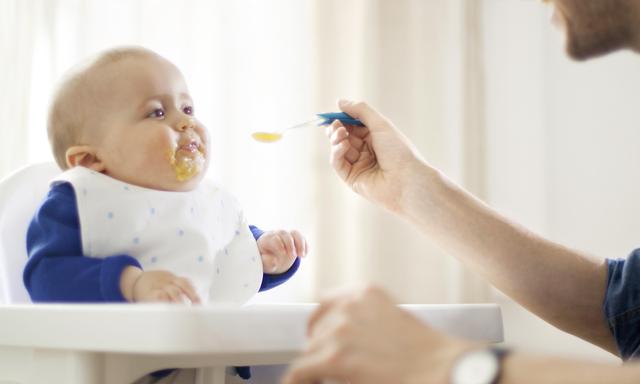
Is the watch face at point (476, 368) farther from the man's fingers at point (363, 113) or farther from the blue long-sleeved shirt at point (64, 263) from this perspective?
the man's fingers at point (363, 113)

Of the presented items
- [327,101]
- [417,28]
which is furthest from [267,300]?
[417,28]

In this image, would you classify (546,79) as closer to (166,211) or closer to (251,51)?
(251,51)

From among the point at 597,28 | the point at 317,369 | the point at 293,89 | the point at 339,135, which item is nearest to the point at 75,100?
the point at 339,135

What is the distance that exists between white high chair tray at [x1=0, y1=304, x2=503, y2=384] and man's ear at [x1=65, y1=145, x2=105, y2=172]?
32 cm

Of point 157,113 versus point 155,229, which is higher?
point 157,113

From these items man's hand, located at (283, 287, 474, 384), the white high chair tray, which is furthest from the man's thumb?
man's hand, located at (283, 287, 474, 384)

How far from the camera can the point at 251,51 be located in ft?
8.11

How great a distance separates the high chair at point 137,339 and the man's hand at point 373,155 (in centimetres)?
42

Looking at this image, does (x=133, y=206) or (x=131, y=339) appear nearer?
(x=131, y=339)

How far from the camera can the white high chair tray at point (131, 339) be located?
62 centimetres

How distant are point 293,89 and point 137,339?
191cm

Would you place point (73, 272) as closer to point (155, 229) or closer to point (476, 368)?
point (155, 229)

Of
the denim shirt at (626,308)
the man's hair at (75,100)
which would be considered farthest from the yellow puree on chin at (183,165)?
the denim shirt at (626,308)

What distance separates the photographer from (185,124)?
1048 mm
